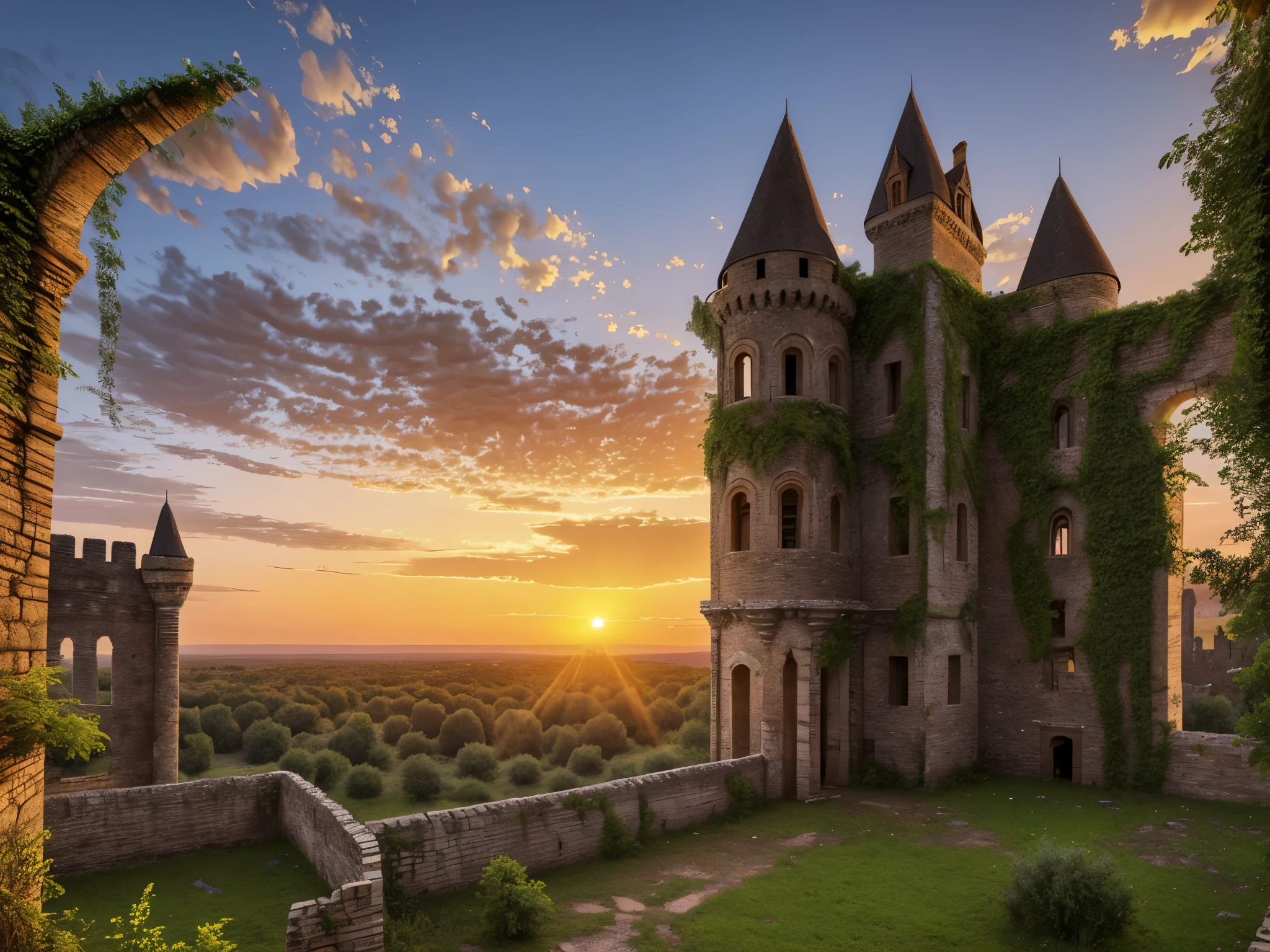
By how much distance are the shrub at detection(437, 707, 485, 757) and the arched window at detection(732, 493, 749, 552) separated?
60.4 feet

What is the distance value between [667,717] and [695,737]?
7.54 meters

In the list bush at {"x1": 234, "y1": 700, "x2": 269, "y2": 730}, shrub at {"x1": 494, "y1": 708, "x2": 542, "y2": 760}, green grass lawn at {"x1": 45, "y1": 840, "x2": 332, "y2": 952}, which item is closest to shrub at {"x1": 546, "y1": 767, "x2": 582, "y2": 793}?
shrub at {"x1": 494, "y1": 708, "x2": 542, "y2": 760}

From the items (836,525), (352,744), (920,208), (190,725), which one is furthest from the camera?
(190,725)

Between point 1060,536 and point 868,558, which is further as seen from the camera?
point 1060,536

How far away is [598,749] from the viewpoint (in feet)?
102

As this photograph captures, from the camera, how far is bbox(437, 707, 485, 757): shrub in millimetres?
33875

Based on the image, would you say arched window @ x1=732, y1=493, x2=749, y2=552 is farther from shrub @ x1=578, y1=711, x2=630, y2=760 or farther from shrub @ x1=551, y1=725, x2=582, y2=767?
shrub @ x1=578, y1=711, x2=630, y2=760

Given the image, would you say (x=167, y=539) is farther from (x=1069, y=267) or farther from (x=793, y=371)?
(x=1069, y=267)

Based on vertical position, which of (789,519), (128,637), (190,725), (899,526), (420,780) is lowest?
(190,725)

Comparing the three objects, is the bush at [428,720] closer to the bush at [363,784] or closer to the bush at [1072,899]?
the bush at [363,784]

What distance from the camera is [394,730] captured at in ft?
119

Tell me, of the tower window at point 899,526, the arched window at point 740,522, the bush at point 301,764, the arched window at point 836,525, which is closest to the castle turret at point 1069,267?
the tower window at point 899,526

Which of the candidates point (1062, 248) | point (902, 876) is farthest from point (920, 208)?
point (902, 876)

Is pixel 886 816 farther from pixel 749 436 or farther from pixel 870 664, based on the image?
pixel 749 436
